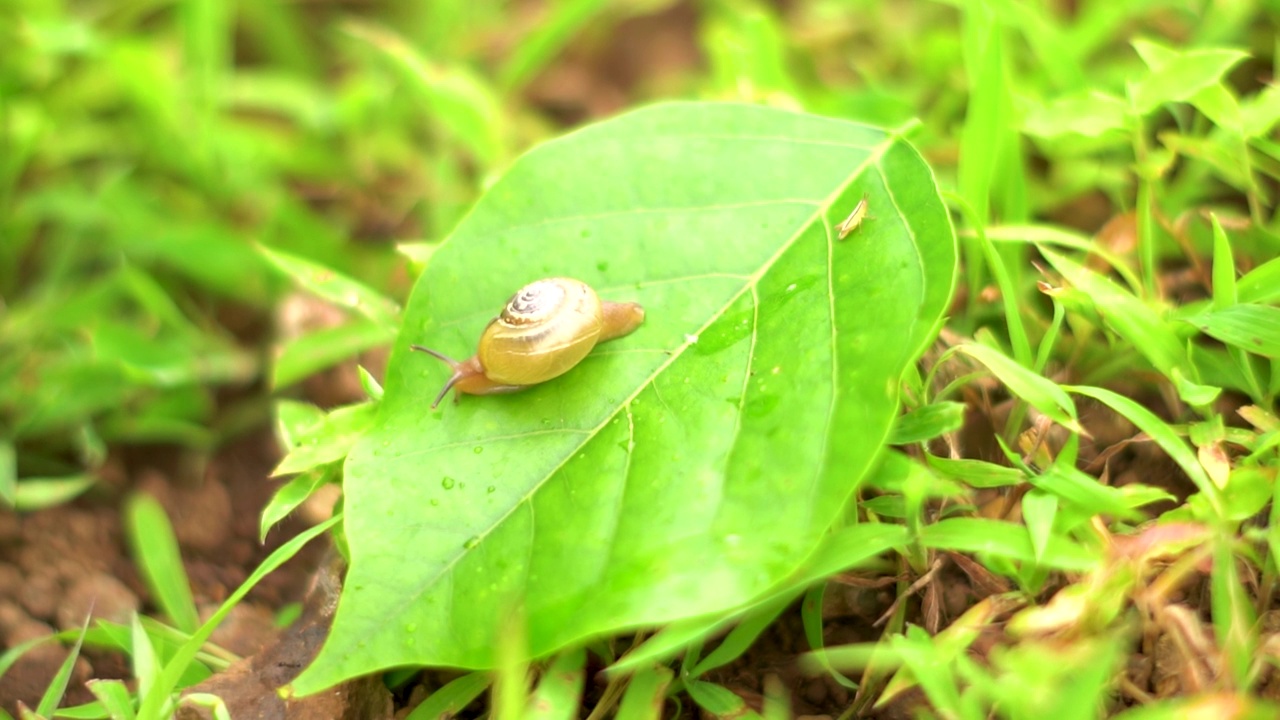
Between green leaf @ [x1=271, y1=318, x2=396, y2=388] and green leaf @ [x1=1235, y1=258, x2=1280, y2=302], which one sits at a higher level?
green leaf @ [x1=1235, y1=258, x2=1280, y2=302]

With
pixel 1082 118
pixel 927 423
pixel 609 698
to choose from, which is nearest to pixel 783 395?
pixel 927 423

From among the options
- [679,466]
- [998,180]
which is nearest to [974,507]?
[679,466]

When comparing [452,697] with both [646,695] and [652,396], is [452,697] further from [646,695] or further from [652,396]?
[652,396]

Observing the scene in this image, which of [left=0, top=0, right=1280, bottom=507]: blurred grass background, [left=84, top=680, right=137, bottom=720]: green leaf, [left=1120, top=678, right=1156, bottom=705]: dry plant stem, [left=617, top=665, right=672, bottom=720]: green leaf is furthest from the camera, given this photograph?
[left=0, top=0, right=1280, bottom=507]: blurred grass background

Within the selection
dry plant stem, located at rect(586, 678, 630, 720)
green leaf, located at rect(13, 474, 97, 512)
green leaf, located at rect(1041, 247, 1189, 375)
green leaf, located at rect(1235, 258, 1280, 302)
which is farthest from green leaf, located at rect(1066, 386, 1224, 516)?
green leaf, located at rect(13, 474, 97, 512)

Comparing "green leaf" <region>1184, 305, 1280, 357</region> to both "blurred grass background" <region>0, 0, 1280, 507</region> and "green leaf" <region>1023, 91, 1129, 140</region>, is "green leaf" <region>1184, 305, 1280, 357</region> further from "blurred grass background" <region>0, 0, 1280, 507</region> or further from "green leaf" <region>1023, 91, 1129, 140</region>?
"green leaf" <region>1023, 91, 1129, 140</region>

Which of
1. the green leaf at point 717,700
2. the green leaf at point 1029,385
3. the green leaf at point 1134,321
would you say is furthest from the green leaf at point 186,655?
the green leaf at point 1134,321

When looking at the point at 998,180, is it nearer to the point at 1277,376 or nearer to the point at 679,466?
the point at 1277,376
